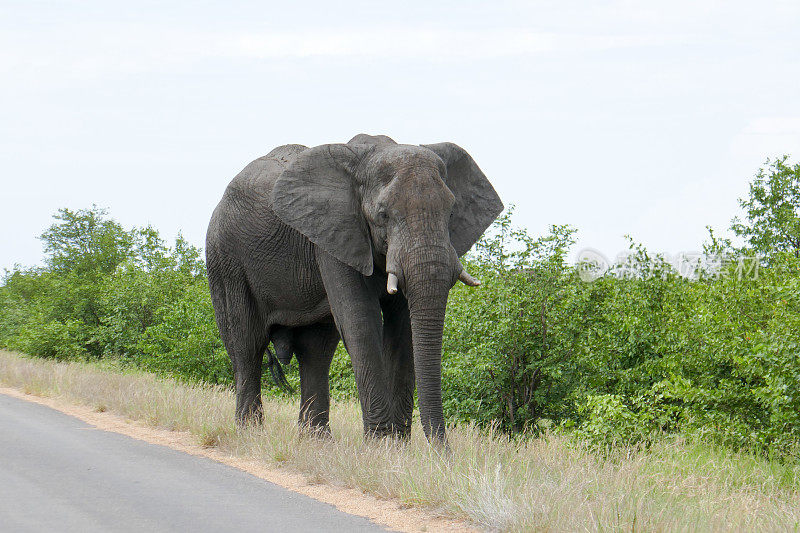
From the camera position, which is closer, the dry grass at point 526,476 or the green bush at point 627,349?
the dry grass at point 526,476

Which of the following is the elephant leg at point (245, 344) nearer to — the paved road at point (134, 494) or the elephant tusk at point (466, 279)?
the paved road at point (134, 494)

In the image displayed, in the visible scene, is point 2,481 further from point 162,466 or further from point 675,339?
point 675,339

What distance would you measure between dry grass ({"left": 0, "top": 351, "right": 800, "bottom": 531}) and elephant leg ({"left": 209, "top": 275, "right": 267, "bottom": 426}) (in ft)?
1.00

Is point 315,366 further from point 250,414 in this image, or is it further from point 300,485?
point 300,485

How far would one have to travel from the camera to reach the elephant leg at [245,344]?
38.3 ft

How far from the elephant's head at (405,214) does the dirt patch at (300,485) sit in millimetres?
1093

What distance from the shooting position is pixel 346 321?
368 inches

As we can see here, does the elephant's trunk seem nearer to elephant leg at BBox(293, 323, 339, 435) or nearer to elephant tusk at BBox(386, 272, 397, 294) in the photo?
elephant tusk at BBox(386, 272, 397, 294)

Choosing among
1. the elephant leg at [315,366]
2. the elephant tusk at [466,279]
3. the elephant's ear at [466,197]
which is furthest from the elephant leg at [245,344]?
the elephant tusk at [466,279]

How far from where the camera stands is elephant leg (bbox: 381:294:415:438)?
391 inches

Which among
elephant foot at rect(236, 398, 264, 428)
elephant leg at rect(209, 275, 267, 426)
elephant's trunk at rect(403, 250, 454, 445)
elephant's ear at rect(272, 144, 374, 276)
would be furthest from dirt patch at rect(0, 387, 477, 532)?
elephant's ear at rect(272, 144, 374, 276)

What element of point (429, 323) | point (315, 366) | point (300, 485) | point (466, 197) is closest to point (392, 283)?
point (429, 323)

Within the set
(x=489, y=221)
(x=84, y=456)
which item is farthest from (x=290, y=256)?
(x=84, y=456)

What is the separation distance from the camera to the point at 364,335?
366 inches
